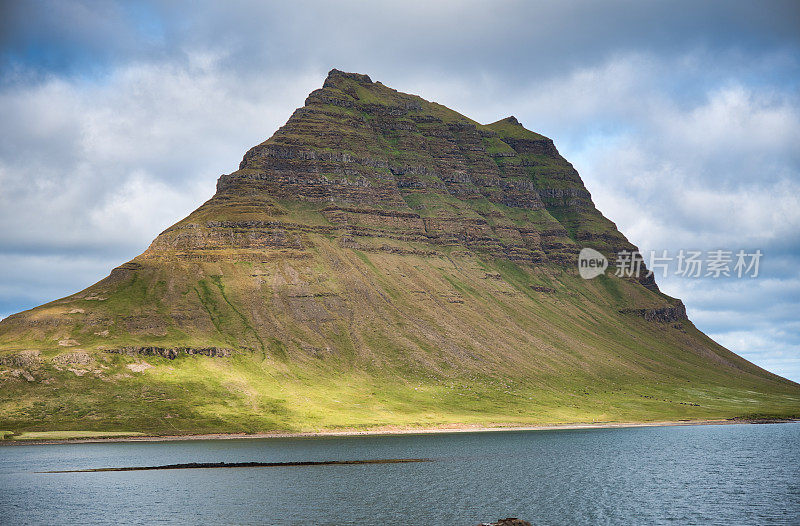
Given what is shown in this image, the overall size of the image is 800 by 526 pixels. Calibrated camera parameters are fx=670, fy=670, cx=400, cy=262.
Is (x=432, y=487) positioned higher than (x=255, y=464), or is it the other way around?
(x=432, y=487)

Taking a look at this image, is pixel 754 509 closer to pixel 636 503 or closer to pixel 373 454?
pixel 636 503

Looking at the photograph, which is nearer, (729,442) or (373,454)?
(373,454)

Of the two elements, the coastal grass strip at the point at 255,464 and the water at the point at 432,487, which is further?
the coastal grass strip at the point at 255,464

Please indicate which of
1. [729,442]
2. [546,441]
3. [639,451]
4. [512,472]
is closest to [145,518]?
[512,472]

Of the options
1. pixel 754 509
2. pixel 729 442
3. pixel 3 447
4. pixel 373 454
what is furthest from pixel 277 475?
pixel 729 442

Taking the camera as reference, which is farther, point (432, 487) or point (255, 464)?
point (255, 464)

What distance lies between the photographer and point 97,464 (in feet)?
488

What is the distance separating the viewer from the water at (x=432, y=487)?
87625mm

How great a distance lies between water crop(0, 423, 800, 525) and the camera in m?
87.6

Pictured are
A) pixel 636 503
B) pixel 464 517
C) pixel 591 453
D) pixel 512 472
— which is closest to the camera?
pixel 464 517

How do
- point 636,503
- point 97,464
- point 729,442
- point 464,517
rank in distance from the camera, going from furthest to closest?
point 729,442, point 97,464, point 636,503, point 464,517

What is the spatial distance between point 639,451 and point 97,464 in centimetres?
12544

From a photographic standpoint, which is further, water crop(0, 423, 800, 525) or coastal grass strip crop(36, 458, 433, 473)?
coastal grass strip crop(36, 458, 433, 473)

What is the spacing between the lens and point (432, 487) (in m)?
110
